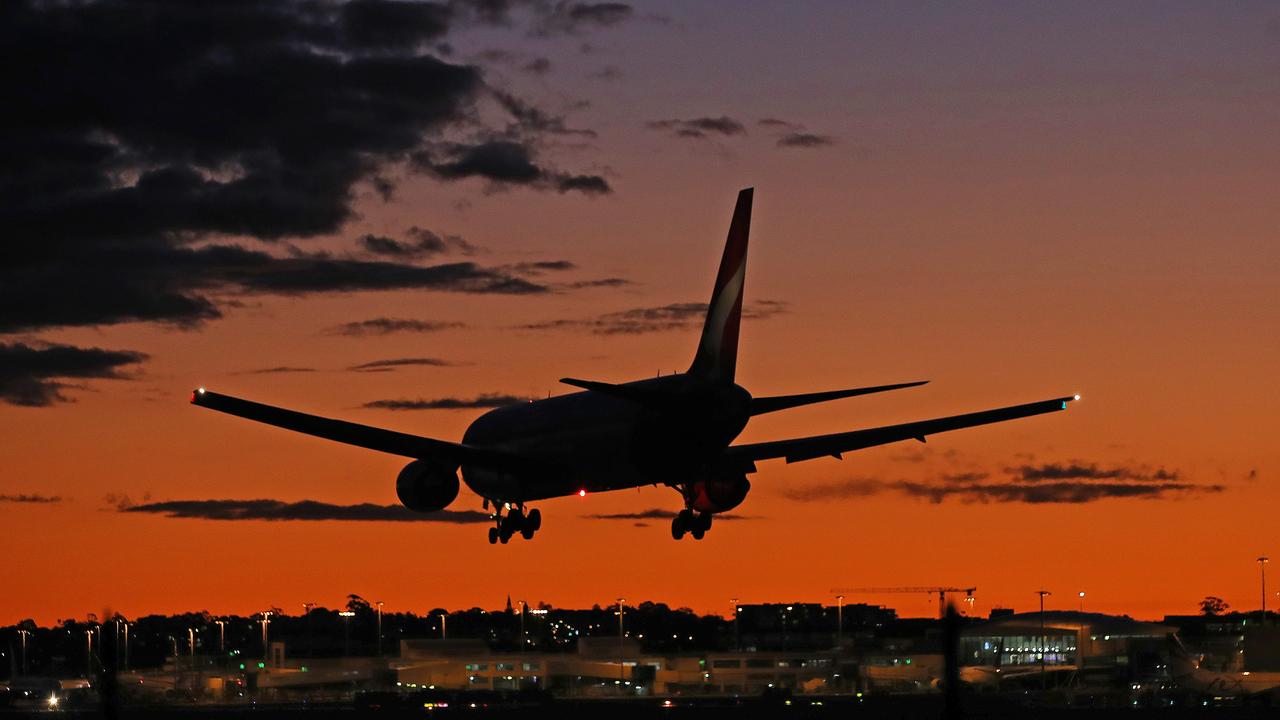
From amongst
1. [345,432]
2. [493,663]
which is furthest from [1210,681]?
[345,432]

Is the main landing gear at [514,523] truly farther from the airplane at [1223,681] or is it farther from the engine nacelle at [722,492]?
the airplane at [1223,681]

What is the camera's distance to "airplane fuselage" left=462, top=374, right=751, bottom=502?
72000 mm

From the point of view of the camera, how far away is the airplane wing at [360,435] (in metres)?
71.0

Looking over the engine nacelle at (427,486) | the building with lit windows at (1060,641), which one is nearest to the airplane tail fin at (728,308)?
the engine nacelle at (427,486)

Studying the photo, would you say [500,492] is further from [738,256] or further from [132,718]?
[132,718]

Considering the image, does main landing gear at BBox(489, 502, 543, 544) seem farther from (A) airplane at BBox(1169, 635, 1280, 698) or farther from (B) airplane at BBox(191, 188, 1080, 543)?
(A) airplane at BBox(1169, 635, 1280, 698)

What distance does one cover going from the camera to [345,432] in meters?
77.1

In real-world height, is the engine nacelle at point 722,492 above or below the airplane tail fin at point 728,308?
below

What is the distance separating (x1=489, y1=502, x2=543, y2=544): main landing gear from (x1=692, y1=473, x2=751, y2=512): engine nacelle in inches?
312

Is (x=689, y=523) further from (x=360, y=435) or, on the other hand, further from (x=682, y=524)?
(x=360, y=435)

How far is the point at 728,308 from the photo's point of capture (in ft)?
244

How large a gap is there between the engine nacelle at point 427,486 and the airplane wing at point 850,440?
13.8m

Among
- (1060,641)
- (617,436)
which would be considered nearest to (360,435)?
(617,436)

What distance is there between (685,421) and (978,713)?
2340 centimetres
